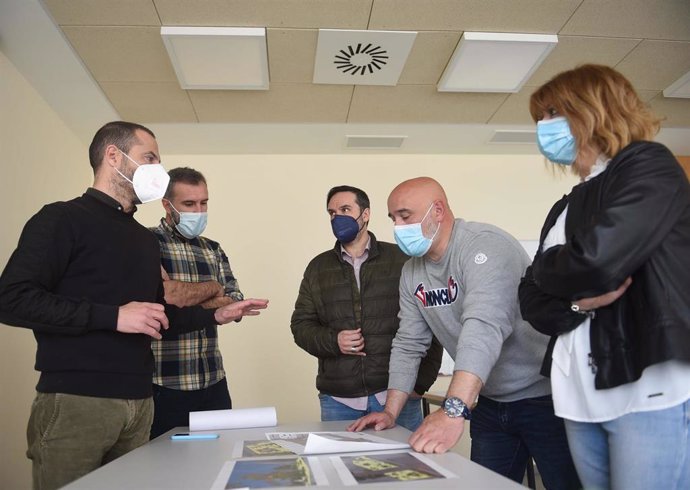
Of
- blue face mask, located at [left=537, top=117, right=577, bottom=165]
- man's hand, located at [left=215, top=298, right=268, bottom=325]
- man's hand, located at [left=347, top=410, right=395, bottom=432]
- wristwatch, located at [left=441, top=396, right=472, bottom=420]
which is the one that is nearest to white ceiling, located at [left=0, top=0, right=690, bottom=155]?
man's hand, located at [left=215, top=298, right=268, bottom=325]

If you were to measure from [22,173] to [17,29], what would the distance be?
83cm

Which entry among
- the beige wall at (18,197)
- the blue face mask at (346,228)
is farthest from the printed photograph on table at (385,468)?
the beige wall at (18,197)

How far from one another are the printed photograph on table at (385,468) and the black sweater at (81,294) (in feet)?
2.41

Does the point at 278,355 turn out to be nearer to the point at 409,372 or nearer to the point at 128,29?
the point at 128,29

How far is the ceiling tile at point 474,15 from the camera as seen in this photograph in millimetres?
2877

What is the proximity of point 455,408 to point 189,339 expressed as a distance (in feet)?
4.68

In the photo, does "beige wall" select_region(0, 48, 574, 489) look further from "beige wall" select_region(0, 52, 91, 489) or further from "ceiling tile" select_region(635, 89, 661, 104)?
"ceiling tile" select_region(635, 89, 661, 104)

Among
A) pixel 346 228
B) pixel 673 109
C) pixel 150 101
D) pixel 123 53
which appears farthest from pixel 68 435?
pixel 673 109

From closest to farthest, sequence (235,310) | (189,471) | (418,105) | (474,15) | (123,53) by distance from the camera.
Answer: (189,471) → (235,310) → (474,15) → (123,53) → (418,105)

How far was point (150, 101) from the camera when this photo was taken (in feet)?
12.7

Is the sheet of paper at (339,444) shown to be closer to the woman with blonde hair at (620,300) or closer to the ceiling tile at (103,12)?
the woman with blonde hair at (620,300)

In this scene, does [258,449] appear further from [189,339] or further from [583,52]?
[583,52]

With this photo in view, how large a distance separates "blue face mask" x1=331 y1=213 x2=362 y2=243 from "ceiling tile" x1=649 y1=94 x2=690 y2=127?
104 inches

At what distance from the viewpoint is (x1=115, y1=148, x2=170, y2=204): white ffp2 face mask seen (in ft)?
5.90
